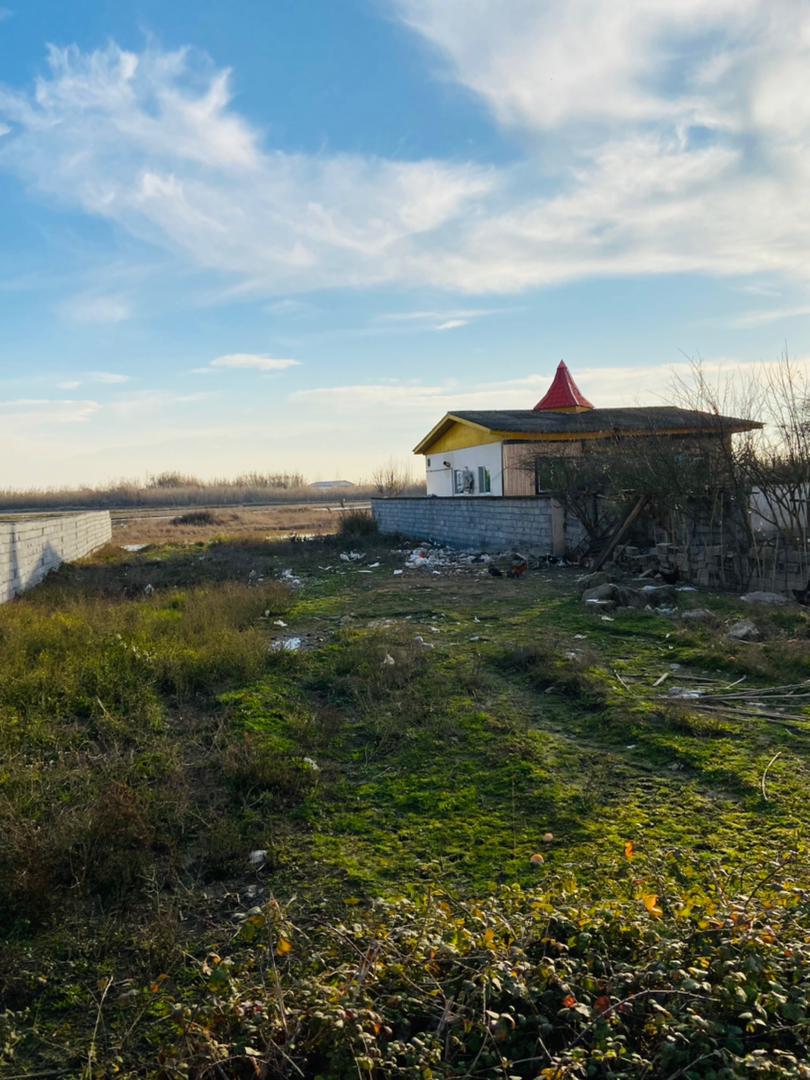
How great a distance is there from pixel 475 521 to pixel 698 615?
960cm

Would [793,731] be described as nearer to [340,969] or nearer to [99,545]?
[340,969]

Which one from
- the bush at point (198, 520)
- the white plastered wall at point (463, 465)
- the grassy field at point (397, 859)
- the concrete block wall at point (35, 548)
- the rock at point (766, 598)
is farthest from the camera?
the bush at point (198, 520)

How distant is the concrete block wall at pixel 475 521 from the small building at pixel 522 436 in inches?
25.2

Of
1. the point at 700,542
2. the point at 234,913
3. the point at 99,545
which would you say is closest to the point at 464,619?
the point at 700,542

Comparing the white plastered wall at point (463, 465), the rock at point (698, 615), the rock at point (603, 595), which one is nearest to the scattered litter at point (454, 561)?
the rock at point (603, 595)

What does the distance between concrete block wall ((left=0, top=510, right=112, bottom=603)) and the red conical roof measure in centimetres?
1448

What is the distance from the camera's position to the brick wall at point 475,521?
15.0 m

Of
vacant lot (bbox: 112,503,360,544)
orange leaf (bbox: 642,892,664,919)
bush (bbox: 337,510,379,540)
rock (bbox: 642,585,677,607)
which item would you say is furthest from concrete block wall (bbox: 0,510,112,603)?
orange leaf (bbox: 642,892,664,919)

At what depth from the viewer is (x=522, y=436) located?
20.6m

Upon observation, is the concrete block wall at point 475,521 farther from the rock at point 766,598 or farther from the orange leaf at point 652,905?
the orange leaf at point 652,905

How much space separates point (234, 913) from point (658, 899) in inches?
64.4

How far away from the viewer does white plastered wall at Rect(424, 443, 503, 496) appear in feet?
70.7

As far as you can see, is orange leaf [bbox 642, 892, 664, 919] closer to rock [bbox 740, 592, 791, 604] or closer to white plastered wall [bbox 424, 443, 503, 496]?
rock [bbox 740, 592, 791, 604]

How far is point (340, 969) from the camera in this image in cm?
236
